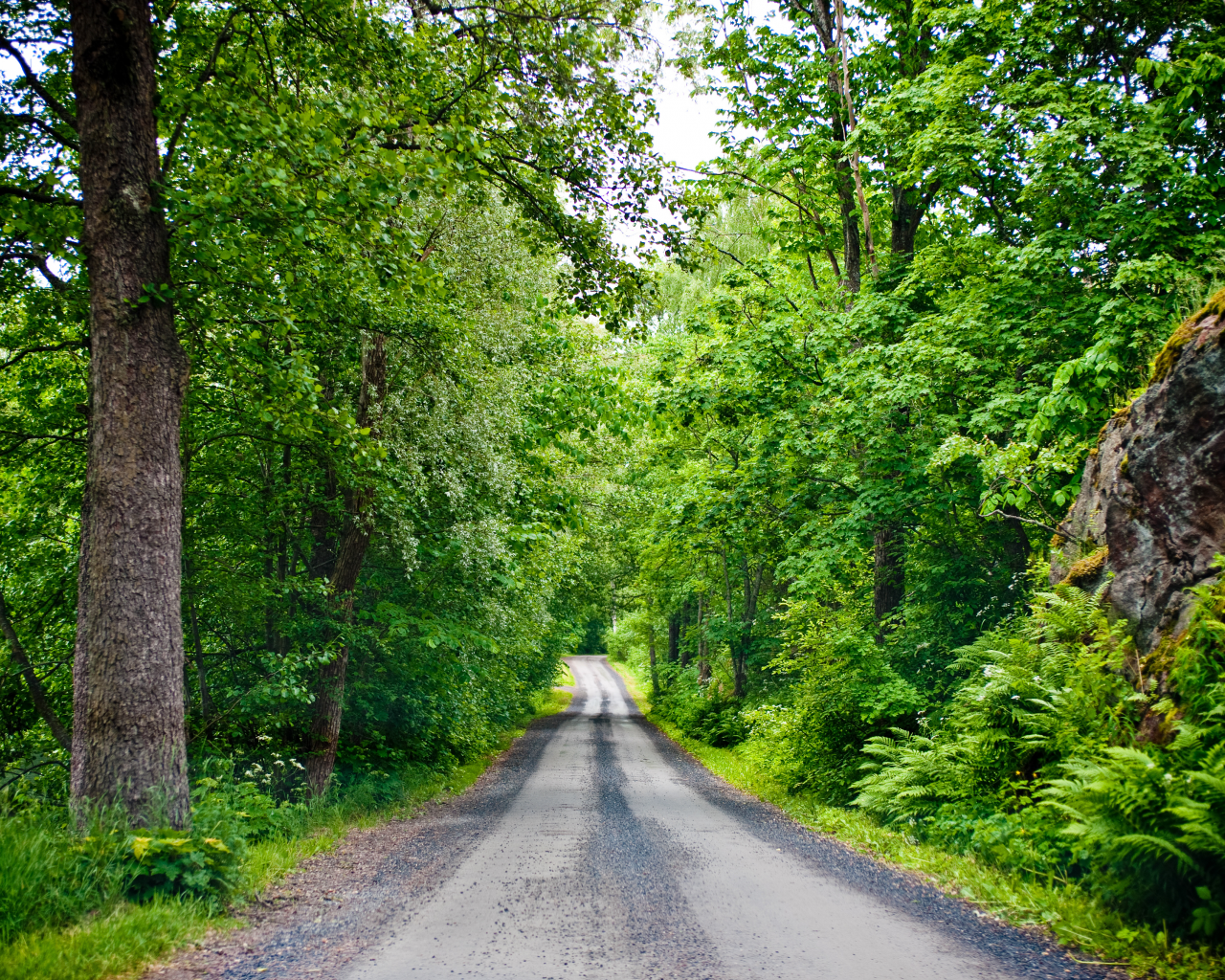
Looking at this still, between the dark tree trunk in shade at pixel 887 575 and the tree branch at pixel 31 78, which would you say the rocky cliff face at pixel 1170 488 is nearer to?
the dark tree trunk in shade at pixel 887 575

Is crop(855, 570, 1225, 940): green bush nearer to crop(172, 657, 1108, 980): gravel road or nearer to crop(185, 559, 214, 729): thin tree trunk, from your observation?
crop(172, 657, 1108, 980): gravel road

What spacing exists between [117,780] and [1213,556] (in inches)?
312

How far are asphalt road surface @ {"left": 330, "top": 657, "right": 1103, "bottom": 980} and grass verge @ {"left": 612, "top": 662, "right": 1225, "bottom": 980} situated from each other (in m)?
0.19

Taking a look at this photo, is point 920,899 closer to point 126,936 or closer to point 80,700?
point 126,936

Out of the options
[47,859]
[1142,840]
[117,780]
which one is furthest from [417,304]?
[1142,840]

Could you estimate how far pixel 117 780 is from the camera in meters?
5.00

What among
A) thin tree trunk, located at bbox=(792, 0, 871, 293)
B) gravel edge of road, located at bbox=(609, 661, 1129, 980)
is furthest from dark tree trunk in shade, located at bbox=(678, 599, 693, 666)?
gravel edge of road, located at bbox=(609, 661, 1129, 980)

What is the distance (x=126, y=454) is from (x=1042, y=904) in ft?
23.8

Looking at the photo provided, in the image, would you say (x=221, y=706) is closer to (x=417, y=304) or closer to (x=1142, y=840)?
(x=417, y=304)

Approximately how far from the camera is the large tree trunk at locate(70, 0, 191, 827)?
5.07 metres

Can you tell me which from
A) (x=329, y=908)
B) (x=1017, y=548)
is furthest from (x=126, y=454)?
(x=1017, y=548)

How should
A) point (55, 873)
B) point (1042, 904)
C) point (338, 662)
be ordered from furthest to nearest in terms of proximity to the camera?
1. point (338, 662)
2. point (1042, 904)
3. point (55, 873)

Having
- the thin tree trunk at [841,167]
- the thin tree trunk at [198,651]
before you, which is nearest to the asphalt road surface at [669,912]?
the thin tree trunk at [198,651]

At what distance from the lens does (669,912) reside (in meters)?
5.04
